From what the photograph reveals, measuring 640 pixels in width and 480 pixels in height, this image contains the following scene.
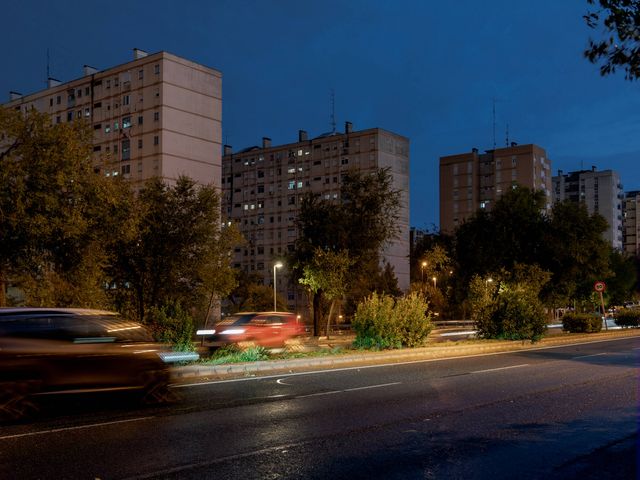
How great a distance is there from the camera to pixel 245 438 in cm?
898

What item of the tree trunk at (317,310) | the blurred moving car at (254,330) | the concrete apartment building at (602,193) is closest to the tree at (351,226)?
the tree trunk at (317,310)

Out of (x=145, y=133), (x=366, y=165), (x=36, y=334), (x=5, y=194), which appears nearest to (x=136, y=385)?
(x=36, y=334)

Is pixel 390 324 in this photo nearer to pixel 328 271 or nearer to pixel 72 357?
pixel 72 357

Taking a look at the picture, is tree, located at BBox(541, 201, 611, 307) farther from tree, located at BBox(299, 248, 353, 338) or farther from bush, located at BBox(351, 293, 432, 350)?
bush, located at BBox(351, 293, 432, 350)

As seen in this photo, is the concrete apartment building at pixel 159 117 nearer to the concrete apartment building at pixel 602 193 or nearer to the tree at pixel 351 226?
the tree at pixel 351 226

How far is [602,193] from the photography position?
154625mm

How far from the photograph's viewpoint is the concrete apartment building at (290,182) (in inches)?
4119

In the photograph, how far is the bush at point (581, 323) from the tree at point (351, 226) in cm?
1149

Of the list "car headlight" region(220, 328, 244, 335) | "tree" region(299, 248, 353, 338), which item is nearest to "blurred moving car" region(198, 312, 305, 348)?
"car headlight" region(220, 328, 244, 335)

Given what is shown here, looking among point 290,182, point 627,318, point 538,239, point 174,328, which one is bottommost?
point 627,318

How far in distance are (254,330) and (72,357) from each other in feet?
48.8

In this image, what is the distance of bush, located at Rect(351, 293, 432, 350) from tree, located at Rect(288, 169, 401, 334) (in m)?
16.6

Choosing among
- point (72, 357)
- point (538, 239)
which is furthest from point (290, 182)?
point (72, 357)

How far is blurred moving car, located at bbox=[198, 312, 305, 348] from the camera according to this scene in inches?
980
